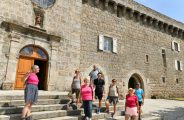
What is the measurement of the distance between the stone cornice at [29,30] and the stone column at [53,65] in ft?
0.56

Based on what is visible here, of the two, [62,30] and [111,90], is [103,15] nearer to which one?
[62,30]

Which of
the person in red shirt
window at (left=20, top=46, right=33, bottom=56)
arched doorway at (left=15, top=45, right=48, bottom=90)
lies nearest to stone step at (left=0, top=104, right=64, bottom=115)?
the person in red shirt

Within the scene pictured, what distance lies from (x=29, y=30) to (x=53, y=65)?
2.26m

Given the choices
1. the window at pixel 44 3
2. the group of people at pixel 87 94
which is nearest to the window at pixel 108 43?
the window at pixel 44 3

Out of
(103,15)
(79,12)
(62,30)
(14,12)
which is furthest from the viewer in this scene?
(103,15)

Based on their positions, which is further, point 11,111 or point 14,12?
point 14,12

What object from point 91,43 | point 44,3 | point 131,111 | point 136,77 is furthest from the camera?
point 136,77

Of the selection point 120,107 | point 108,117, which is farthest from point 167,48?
point 108,117

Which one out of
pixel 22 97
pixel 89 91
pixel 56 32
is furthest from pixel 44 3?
pixel 89 91

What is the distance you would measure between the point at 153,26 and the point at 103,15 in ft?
19.7

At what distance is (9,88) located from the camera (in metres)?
9.45

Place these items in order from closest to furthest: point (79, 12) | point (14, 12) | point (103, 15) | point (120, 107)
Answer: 1. point (120, 107)
2. point (14, 12)
3. point (79, 12)
4. point (103, 15)

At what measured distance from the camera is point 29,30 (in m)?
10.5

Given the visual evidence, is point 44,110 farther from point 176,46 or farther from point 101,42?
point 176,46
